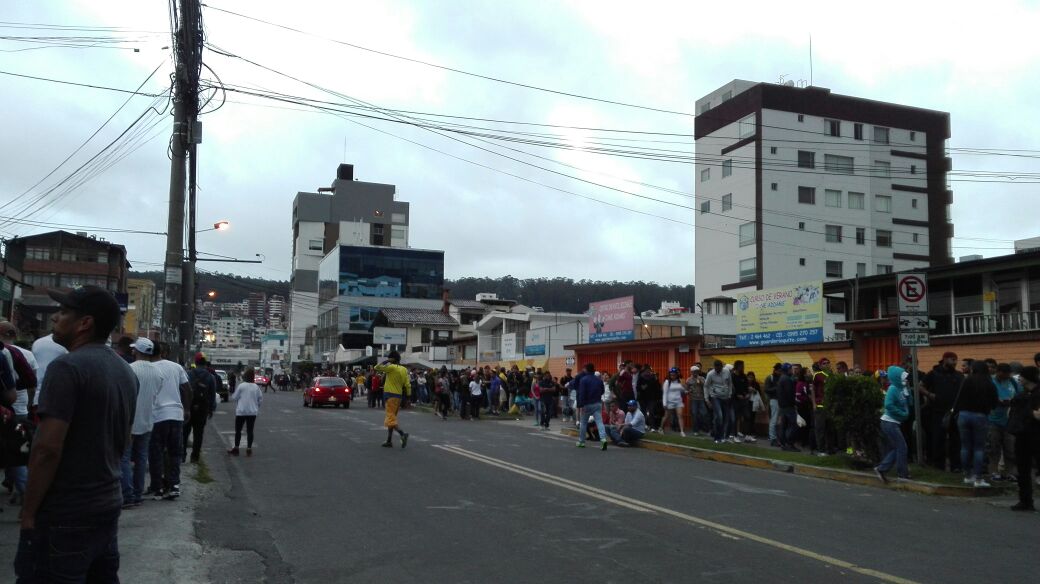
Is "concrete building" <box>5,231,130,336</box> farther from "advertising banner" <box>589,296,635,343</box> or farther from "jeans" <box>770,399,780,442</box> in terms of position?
"jeans" <box>770,399,780,442</box>

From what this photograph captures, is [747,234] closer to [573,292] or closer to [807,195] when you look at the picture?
[807,195]

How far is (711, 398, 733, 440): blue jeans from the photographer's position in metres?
18.3

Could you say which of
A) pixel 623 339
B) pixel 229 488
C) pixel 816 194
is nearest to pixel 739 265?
pixel 816 194

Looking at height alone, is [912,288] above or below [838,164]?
below

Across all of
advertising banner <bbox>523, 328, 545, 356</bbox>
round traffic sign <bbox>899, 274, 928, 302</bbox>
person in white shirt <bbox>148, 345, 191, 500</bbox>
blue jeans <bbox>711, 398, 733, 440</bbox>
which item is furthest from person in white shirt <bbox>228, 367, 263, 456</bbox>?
advertising banner <bbox>523, 328, 545, 356</bbox>

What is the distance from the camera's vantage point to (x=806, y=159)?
190ft

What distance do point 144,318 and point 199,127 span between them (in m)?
69.1

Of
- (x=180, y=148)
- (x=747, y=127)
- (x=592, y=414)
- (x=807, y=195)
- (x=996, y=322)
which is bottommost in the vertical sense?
(x=592, y=414)

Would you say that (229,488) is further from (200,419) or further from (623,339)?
(623,339)

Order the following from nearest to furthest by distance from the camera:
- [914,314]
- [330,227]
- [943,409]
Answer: [943,409]
[914,314]
[330,227]

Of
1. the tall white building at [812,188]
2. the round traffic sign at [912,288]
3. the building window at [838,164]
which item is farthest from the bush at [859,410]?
the building window at [838,164]

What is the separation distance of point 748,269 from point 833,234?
6555mm

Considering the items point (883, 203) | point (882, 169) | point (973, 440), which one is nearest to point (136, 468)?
point (973, 440)

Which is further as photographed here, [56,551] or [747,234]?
[747,234]
